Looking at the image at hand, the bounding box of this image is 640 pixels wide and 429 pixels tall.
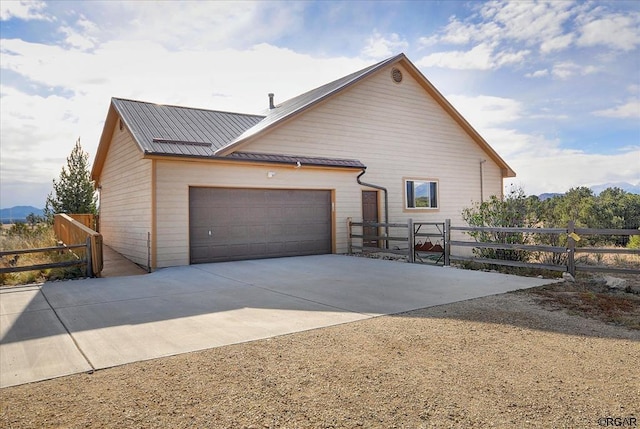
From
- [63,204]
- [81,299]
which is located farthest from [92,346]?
[63,204]

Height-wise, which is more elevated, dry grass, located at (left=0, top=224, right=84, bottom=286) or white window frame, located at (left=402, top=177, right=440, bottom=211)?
white window frame, located at (left=402, top=177, right=440, bottom=211)

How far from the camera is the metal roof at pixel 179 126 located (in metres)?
11.6

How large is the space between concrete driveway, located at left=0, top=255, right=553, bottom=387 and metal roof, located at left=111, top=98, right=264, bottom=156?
3.59m

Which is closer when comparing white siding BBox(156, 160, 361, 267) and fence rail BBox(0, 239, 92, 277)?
fence rail BBox(0, 239, 92, 277)

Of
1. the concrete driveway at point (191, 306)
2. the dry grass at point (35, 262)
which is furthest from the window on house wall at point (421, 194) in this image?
the dry grass at point (35, 262)

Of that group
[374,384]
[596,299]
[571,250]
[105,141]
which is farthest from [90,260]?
[571,250]

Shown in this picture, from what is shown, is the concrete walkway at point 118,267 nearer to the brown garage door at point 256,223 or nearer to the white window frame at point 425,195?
the brown garage door at point 256,223

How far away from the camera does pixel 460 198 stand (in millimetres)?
18250

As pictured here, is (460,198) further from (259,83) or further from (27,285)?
(27,285)

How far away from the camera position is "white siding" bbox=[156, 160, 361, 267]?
11.1 metres

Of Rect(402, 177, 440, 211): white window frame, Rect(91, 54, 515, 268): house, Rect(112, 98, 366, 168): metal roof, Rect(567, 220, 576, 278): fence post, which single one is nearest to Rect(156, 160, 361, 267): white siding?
Rect(91, 54, 515, 268): house

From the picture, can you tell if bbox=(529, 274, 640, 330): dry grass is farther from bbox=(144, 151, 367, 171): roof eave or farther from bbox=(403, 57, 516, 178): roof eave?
bbox=(403, 57, 516, 178): roof eave

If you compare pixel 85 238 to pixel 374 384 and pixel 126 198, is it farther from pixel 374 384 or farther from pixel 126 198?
pixel 374 384

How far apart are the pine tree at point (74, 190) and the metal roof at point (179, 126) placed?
9.86m
